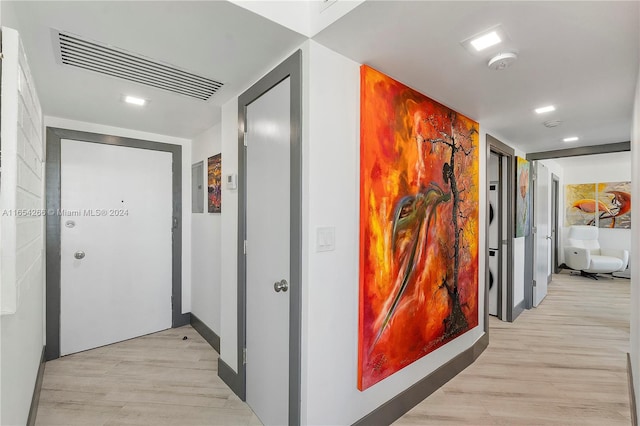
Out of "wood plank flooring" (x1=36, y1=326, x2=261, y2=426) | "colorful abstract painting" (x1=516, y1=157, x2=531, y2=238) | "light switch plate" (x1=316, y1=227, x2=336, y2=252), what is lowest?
"wood plank flooring" (x1=36, y1=326, x2=261, y2=426)

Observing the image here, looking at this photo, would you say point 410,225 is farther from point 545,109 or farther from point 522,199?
point 522,199

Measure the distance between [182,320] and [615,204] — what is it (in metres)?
8.48

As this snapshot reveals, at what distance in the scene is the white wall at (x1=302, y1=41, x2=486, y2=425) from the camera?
156 centimetres

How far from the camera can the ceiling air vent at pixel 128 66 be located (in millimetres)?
1560

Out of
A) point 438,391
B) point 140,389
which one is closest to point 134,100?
point 140,389

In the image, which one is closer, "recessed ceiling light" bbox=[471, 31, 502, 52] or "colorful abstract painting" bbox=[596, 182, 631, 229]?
"recessed ceiling light" bbox=[471, 31, 502, 52]

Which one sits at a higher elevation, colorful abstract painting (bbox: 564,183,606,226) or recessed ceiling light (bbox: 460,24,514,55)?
recessed ceiling light (bbox: 460,24,514,55)

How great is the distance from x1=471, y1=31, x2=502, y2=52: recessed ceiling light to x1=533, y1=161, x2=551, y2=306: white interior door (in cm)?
371

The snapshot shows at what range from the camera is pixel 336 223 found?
5.48 ft

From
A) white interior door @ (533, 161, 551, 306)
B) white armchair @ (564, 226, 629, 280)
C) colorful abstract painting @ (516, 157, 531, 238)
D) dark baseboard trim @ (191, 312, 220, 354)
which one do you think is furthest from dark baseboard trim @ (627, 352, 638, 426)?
white armchair @ (564, 226, 629, 280)

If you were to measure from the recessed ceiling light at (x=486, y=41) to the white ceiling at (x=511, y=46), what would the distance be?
6cm

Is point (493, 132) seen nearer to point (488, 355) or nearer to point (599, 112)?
point (599, 112)

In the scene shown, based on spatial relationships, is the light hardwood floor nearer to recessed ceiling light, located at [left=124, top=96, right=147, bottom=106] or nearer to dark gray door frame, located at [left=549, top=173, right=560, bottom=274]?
recessed ceiling light, located at [left=124, top=96, right=147, bottom=106]

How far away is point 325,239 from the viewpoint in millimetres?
1611
